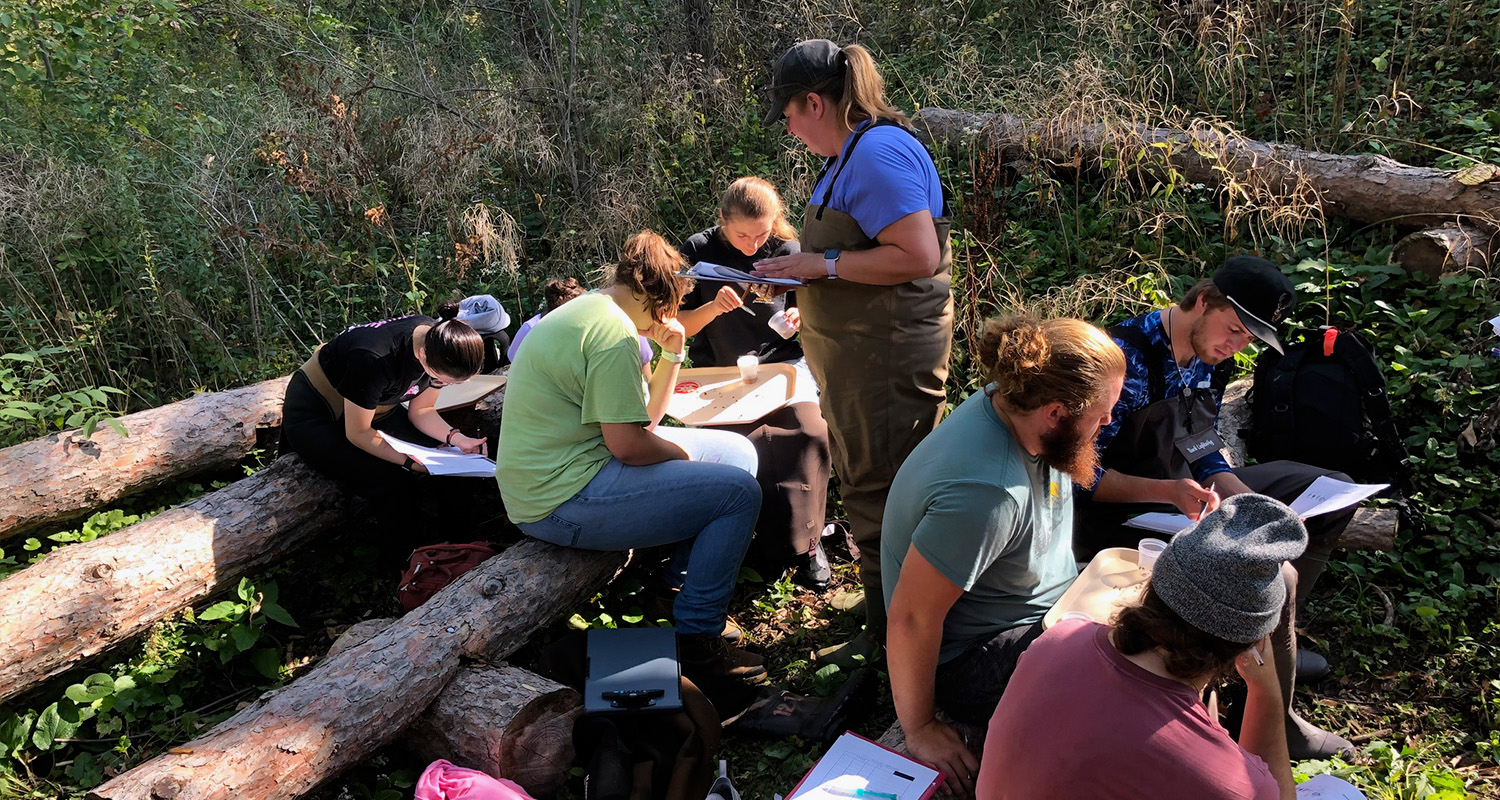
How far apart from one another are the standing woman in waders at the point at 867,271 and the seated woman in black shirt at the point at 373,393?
1.34m

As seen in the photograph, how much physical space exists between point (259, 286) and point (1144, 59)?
5.93 m

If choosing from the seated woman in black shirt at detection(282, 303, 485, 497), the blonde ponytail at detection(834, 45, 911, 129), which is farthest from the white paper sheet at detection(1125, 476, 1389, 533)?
the seated woman in black shirt at detection(282, 303, 485, 497)

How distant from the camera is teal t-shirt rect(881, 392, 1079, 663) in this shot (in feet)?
7.41

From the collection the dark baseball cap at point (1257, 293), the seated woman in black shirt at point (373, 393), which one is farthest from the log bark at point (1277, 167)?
the seated woman in black shirt at point (373, 393)

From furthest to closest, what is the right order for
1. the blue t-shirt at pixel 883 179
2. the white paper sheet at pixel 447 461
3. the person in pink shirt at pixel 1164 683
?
1. the white paper sheet at pixel 447 461
2. the blue t-shirt at pixel 883 179
3. the person in pink shirt at pixel 1164 683

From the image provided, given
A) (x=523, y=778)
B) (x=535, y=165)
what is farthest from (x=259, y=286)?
(x=523, y=778)

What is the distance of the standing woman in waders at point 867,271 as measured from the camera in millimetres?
3062

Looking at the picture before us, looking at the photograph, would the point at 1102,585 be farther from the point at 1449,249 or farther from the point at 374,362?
the point at 1449,249

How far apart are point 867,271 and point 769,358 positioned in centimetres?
172

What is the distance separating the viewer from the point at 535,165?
7.43m

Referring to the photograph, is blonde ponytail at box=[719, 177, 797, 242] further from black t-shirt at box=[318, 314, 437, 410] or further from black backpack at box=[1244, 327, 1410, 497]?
black backpack at box=[1244, 327, 1410, 497]

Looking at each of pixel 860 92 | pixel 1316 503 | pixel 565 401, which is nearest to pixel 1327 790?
pixel 1316 503

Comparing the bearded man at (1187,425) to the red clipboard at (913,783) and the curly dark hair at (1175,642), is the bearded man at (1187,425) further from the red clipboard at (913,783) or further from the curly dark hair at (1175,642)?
the curly dark hair at (1175,642)

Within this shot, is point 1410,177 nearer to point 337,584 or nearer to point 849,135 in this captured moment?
point 849,135
